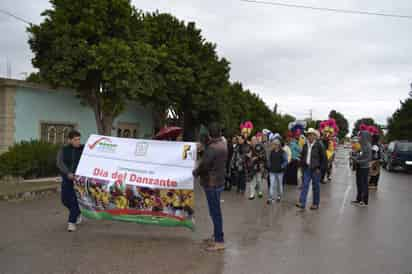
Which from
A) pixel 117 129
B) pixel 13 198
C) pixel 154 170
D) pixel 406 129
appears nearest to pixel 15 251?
pixel 154 170

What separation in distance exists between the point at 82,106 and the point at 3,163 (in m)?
4.51

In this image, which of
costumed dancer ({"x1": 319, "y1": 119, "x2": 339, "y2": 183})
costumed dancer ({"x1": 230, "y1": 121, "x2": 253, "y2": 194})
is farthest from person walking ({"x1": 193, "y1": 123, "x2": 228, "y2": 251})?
costumed dancer ({"x1": 319, "y1": 119, "x2": 339, "y2": 183})

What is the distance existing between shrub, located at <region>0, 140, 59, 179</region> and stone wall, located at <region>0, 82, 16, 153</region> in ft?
2.57

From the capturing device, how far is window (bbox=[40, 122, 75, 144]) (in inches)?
566

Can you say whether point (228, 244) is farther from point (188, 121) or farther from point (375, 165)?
point (188, 121)

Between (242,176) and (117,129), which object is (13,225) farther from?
(117,129)

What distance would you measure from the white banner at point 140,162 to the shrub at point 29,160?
6616 mm

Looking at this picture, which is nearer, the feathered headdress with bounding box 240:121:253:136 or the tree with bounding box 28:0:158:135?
the tree with bounding box 28:0:158:135

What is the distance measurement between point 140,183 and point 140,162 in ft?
1.23

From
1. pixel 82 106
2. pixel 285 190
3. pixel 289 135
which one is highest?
pixel 82 106

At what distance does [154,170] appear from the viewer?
6.28 meters

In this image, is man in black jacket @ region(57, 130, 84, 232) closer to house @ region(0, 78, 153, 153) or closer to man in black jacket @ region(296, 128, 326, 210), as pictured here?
man in black jacket @ region(296, 128, 326, 210)

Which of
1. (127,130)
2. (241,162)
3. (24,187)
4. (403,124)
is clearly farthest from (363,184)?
(403,124)

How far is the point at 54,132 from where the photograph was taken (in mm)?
14844
